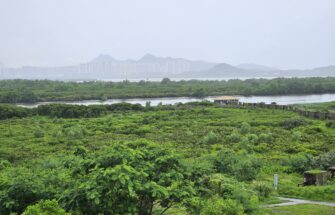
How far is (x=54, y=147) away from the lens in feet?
126

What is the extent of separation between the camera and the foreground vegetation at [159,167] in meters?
11.1

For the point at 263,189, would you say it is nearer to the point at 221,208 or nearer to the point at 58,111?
the point at 221,208

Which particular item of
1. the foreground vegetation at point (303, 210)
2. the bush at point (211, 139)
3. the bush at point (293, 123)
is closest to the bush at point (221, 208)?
the foreground vegetation at point (303, 210)

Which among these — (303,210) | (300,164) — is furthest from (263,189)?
(300,164)

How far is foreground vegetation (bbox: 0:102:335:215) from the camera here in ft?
36.4

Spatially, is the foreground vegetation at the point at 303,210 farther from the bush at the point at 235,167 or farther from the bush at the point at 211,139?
the bush at the point at 211,139

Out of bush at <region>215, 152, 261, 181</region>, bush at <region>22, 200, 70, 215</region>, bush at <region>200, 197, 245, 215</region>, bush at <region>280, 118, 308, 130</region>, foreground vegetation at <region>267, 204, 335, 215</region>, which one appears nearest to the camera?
bush at <region>22, 200, 70, 215</region>

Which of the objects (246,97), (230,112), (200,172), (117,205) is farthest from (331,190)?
(246,97)

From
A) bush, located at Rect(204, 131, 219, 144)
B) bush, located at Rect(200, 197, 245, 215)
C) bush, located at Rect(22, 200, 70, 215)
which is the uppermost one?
bush, located at Rect(22, 200, 70, 215)

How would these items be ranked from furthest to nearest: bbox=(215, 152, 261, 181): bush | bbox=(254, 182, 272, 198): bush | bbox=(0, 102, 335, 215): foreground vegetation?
1. bbox=(215, 152, 261, 181): bush
2. bbox=(254, 182, 272, 198): bush
3. bbox=(0, 102, 335, 215): foreground vegetation

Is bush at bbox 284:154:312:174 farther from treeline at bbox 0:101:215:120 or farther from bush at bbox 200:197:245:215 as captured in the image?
treeline at bbox 0:101:215:120

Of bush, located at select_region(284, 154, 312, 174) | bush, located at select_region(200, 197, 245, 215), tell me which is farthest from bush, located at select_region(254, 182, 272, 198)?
bush, located at select_region(284, 154, 312, 174)

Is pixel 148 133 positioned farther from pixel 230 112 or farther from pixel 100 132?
pixel 230 112

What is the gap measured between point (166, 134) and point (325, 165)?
21775 millimetres
